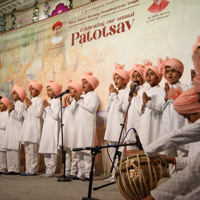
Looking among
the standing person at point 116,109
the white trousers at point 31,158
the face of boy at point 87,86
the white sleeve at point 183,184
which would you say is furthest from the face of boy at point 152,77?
the white sleeve at point 183,184

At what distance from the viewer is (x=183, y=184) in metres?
1.29

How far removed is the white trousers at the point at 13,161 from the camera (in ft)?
20.0

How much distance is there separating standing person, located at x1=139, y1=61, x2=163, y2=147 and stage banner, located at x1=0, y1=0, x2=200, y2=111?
923 mm

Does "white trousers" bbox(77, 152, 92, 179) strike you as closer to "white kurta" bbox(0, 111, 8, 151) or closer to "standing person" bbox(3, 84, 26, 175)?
"standing person" bbox(3, 84, 26, 175)

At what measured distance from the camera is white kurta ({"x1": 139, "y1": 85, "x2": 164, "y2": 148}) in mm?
4137

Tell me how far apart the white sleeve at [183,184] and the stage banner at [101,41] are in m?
3.93

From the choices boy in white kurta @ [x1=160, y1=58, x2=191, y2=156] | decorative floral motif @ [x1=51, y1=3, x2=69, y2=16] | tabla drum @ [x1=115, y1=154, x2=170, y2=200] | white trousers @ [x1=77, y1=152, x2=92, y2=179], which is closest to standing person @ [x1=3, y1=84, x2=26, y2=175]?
white trousers @ [x1=77, y1=152, x2=92, y2=179]

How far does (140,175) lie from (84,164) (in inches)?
131

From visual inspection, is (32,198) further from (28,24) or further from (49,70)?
(28,24)

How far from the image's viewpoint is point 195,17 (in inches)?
197

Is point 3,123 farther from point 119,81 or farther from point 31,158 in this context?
point 119,81

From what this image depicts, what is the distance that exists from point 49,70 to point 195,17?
13.0 feet

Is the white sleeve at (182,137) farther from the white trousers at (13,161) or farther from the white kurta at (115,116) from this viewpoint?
the white trousers at (13,161)

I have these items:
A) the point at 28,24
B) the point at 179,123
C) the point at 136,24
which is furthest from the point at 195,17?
the point at 28,24
